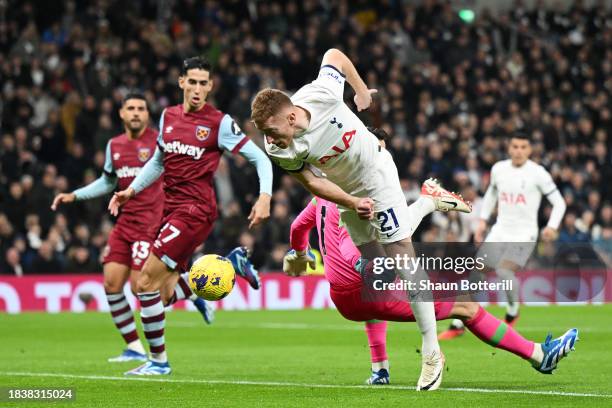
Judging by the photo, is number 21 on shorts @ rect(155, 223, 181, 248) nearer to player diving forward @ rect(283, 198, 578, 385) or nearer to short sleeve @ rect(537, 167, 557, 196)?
player diving forward @ rect(283, 198, 578, 385)

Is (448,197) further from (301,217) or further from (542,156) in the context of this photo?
(542,156)

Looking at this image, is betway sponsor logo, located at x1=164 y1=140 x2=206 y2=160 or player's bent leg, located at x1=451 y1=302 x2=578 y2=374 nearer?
player's bent leg, located at x1=451 y1=302 x2=578 y2=374

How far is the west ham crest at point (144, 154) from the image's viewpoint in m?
12.5

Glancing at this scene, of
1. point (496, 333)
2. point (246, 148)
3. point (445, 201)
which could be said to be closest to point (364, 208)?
point (496, 333)

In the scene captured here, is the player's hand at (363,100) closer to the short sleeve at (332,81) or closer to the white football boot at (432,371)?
the short sleeve at (332,81)

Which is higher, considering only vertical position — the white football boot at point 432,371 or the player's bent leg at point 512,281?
the white football boot at point 432,371

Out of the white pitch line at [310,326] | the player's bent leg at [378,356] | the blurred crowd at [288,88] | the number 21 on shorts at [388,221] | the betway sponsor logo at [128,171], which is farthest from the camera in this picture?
the blurred crowd at [288,88]

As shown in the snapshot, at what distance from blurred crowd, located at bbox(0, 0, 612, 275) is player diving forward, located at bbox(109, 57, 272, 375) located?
7.76 m

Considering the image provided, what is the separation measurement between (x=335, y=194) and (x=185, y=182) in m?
3.09

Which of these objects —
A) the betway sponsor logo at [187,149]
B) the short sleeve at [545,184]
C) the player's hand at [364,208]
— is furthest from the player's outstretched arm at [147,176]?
the short sleeve at [545,184]

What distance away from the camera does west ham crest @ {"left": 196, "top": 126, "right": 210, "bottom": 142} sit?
35.6 feet

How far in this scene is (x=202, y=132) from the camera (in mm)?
10852

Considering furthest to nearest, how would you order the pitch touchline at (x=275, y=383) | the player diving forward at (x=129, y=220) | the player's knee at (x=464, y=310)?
the player diving forward at (x=129, y=220)
the player's knee at (x=464, y=310)
the pitch touchline at (x=275, y=383)

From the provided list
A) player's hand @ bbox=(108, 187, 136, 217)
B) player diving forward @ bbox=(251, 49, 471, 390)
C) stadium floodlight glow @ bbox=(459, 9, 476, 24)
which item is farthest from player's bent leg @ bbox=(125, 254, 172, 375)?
stadium floodlight glow @ bbox=(459, 9, 476, 24)
